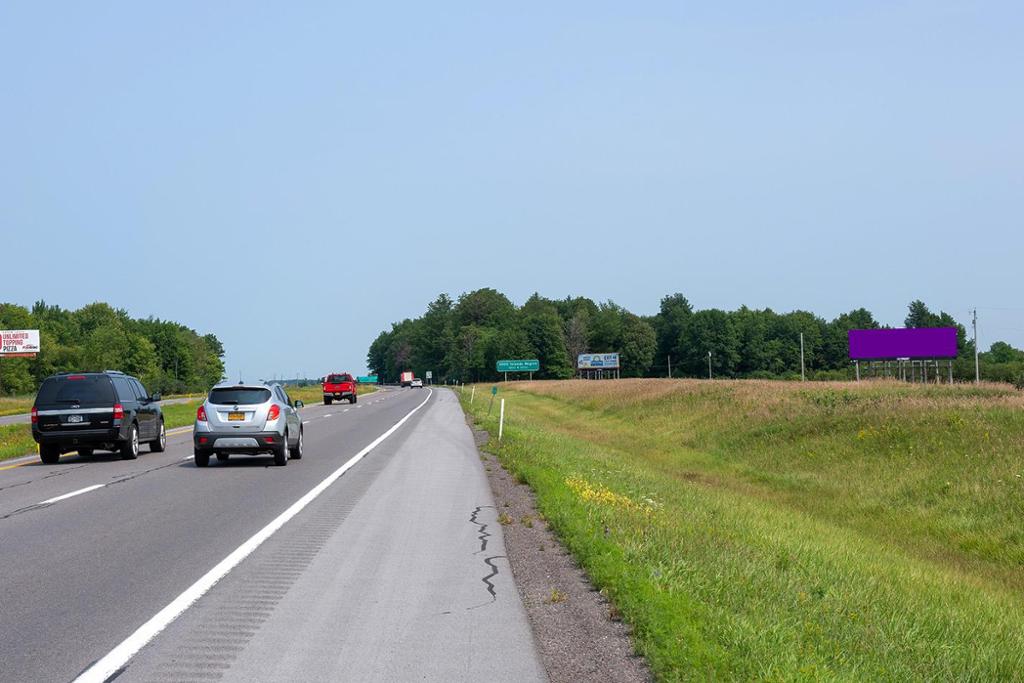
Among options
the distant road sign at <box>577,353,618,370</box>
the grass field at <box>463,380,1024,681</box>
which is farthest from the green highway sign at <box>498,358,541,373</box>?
the grass field at <box>463,380,1024,681</box>

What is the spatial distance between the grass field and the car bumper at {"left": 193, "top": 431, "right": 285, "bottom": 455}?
4.97 meters

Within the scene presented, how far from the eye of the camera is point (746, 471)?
93.4 ft

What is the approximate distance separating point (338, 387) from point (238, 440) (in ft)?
180

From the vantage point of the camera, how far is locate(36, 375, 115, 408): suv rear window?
22.5 meters

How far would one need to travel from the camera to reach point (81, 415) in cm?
2244

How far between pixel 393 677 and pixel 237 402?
1564 cm

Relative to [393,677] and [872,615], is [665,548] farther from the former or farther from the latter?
Answer: [393,677]

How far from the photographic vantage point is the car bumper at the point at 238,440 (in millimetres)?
20562

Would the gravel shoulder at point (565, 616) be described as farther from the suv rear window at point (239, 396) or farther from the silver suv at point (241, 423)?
the suv rear window at point (239, 396)

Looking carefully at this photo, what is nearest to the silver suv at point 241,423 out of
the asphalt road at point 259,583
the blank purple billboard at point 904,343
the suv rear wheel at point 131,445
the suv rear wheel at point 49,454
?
the asphalt road at point 259,583

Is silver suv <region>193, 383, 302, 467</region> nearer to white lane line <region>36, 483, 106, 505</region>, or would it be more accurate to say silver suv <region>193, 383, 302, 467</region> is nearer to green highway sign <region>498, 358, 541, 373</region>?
white lane line <region>36, 483, 106, 505</region>

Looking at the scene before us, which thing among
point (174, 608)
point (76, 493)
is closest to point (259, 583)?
point (174, 608)

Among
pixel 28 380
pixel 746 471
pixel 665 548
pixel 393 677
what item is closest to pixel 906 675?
pixel 393 677

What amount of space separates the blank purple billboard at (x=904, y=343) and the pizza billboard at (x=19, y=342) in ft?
255
